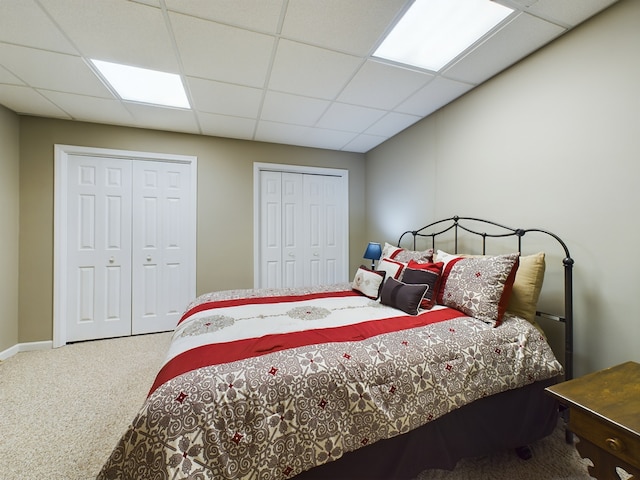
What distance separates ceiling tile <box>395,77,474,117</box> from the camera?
2.23 metres

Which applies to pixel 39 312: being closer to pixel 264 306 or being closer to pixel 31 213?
pixel 31 213

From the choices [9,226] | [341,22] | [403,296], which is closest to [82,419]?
[9,226]

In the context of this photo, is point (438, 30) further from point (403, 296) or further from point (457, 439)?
point (457, 439)

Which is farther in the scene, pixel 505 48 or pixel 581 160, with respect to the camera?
pixel 505 48

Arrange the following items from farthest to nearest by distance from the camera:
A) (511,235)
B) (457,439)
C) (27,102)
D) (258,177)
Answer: (258,177), (27,102), (511,235), (457,439)

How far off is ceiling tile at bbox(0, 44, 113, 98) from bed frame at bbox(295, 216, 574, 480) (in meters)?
2.99

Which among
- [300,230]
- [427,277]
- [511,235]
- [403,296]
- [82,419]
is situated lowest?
[82,419]

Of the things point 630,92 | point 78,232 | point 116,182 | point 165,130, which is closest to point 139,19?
point 165,130

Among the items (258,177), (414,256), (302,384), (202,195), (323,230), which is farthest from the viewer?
(323,230)

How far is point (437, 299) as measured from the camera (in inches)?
75.7

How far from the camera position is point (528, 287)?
164 cm

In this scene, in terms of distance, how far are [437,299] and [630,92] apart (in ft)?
5.23

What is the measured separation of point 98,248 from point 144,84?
195cm

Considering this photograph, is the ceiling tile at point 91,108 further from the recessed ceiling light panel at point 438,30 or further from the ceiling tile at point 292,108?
the recessed ceiling light panel at point 438,30
